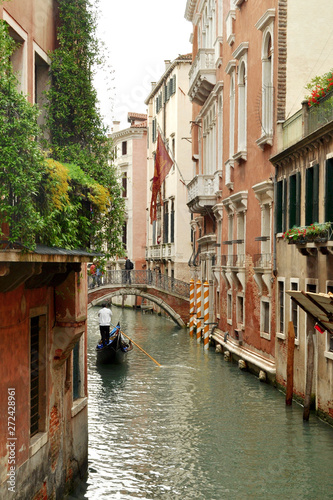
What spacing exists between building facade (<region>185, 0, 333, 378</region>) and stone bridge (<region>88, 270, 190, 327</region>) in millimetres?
2981

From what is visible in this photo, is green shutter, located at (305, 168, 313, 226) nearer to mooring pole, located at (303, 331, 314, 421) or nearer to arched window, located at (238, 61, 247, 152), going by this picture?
mooring pole, located at (303, 331, 314, 421)

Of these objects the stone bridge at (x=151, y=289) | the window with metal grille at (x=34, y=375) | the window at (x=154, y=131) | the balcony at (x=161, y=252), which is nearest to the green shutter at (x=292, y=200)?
the window with metal grille at (x=34, y=375)

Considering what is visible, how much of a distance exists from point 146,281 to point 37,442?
22.9 metres

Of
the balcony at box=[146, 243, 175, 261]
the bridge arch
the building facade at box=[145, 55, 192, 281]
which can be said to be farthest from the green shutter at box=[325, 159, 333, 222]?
the balcony at box=[146, 243, 175, 261]

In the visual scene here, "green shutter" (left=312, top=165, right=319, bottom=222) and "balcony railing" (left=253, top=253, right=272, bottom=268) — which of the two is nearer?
"green shutter" (left=312, top=165, right=319, bottom=222)

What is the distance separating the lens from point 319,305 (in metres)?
10.0

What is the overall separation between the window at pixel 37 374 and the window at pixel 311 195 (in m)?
5.80

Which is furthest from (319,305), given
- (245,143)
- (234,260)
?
(234,260)

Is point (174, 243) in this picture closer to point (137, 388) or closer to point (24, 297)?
point (137, 388)

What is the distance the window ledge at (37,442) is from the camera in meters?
6.22

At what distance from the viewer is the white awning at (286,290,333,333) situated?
9.53 metres

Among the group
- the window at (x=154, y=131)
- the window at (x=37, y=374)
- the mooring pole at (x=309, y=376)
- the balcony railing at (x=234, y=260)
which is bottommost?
the mooring pole at (x=309, y=376)

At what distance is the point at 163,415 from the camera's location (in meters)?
12.6

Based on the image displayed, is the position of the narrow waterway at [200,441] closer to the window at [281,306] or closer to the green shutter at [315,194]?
the window at [281,306]
